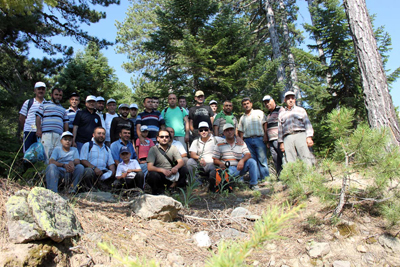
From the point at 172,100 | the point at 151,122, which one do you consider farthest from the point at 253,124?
the point at 151,122

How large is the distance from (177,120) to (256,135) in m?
2.04

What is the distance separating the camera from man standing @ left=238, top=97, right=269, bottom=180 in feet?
22.0

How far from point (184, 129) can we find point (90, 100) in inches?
95.0

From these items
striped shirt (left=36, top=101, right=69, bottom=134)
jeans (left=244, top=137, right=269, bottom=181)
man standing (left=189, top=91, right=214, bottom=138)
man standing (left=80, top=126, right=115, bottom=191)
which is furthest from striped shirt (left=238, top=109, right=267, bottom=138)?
striped shirt (left=36, top=101, right=69, bottom=134)

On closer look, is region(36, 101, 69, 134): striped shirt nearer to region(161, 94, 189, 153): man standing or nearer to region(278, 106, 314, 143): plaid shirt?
region(161, 94, 189, 153): man standing

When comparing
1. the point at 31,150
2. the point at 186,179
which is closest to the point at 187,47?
the point at 186,179

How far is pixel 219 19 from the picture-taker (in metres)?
10.6

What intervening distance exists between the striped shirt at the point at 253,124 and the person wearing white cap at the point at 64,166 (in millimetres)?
3821

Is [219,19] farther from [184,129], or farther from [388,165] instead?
[388,165]

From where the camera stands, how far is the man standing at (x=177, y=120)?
717 centimetres

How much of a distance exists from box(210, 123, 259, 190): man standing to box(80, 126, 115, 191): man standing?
7.32 ft

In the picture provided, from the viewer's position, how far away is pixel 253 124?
6.83 m

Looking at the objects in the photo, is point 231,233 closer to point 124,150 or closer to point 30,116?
point 124,150

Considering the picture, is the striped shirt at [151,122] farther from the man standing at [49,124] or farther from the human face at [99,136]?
the man standing at [49,124]
